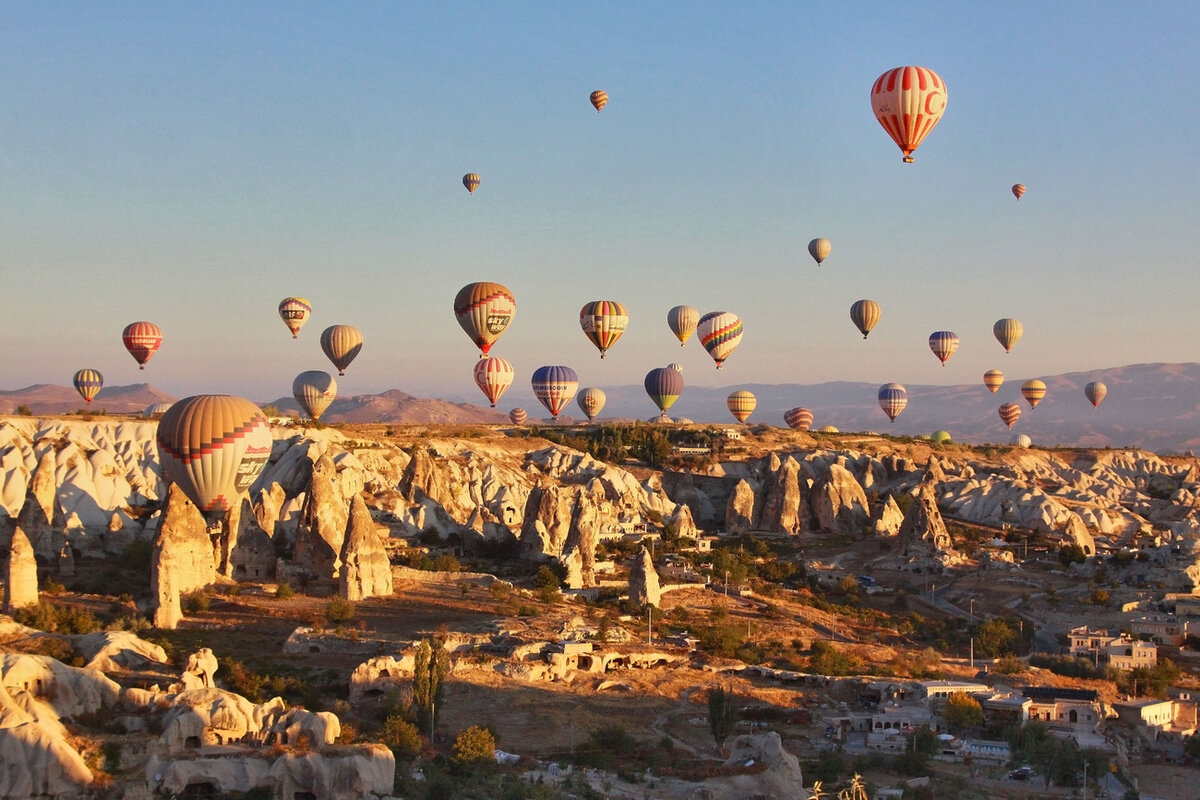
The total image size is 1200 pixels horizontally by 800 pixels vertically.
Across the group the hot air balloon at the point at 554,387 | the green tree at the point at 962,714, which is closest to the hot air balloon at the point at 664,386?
the hot air balloon at the point at 554,387

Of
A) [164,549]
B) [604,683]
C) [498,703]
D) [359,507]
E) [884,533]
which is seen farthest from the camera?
[884,533]

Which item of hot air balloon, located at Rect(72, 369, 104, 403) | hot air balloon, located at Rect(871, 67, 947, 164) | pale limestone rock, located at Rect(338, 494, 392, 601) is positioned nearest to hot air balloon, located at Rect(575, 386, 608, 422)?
hot air balloon, located at Rect(72, 369, 104, 403)

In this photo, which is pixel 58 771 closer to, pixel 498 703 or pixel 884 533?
pixel 498 703

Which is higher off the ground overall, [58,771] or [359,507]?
[359,507]

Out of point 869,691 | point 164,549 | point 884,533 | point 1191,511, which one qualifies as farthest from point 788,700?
point 1191,511

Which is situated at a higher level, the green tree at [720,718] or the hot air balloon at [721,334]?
the hot air balloon at [721,334]

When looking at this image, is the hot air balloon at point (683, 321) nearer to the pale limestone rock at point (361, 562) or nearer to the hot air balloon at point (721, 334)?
the hot air balloon at point (721, 334)

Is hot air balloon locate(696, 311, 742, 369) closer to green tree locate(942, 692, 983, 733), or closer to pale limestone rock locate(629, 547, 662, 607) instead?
pale limestone rock locate(629, 547, 662, 607)
